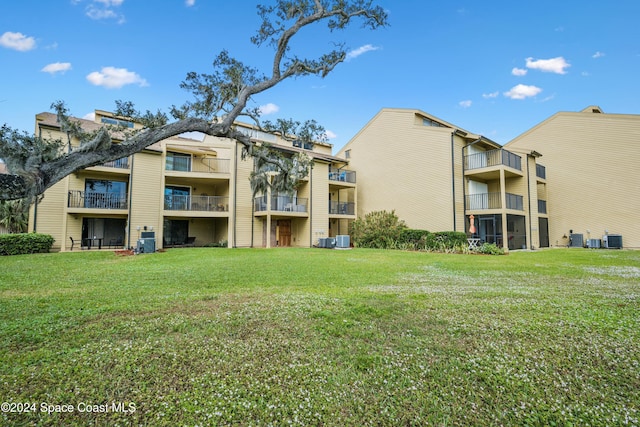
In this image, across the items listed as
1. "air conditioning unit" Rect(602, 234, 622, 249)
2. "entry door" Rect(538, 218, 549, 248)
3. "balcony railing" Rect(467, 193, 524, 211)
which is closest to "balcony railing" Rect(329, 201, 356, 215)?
"balcony railing" Rect(467, 193, 524, 211)

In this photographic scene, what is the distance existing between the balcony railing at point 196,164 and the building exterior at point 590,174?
68.8ft

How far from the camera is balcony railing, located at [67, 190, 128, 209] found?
17.1 metres

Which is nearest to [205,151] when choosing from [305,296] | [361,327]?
[305,296]

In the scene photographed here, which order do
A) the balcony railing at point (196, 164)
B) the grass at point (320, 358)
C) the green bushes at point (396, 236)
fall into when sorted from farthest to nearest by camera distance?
the balcony railing at point (196, 164), the green bushes at point (396, 236), the grass at point (320, 358)

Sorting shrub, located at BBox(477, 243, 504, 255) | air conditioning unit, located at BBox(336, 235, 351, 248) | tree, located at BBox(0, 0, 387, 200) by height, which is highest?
tree, located at BBox(0, 0, 387, 200)

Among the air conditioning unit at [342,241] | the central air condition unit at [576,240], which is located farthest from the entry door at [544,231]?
the air conditioning unit at [342,241]

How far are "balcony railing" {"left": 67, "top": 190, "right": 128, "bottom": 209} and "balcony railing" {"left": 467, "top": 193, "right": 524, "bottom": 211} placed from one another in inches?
872

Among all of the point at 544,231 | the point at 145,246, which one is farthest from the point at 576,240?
the point at 145,246

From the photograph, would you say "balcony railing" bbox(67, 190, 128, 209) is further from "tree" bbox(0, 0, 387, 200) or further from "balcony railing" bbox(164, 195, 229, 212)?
Answer: "tree" bbox(0, 0, 387, 200)

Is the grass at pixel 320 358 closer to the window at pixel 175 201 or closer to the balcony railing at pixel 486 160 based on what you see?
the window at pixel 175 201

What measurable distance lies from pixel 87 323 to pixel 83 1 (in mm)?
11561

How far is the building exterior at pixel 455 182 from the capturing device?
19984mm

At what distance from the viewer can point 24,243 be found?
14.8 m

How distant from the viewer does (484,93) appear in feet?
65.2
